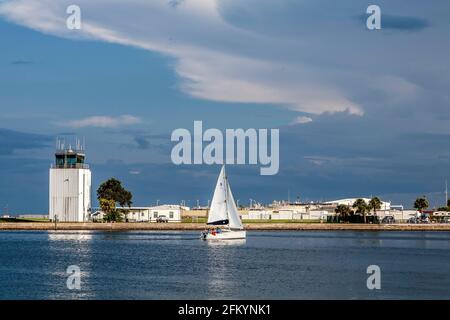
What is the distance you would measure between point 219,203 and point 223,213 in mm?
1951

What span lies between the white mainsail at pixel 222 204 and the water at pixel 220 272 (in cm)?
1091

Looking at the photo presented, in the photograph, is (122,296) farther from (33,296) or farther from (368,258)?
(368,258)

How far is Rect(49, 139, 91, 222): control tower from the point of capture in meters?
171

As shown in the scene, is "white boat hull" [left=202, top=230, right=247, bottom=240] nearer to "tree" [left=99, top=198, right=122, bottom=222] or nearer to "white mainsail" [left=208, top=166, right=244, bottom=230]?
"white mainsail" [left=208, top=166, right=244, bottom=230]

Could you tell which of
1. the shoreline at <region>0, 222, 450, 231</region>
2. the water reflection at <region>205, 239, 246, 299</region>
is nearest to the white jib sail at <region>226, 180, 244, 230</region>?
the water reflection at <region>205, 239, 246, 299</region>

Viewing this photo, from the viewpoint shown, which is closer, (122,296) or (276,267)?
(122,296)

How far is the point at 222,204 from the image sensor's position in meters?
122

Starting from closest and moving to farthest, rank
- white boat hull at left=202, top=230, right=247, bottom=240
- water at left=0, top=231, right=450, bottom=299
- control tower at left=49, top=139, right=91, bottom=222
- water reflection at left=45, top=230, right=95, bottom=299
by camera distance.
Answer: water reflection at left=45, top=230, right=95, bottom=299
water at left=0, top=231, right=450, bottom=299
white boat hull at left=202, top=230, right=247, bottom=240
control tower at left=49, top=139, right=91, bottom=222

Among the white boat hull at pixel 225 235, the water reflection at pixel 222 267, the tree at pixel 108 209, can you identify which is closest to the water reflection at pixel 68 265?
the water reflection at pixel 222 267

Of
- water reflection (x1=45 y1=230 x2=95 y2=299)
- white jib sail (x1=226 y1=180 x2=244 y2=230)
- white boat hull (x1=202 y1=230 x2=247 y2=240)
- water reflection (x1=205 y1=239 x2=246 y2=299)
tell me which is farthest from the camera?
white boat hull (x1=202 y1=230 x2=247 y2=240)
